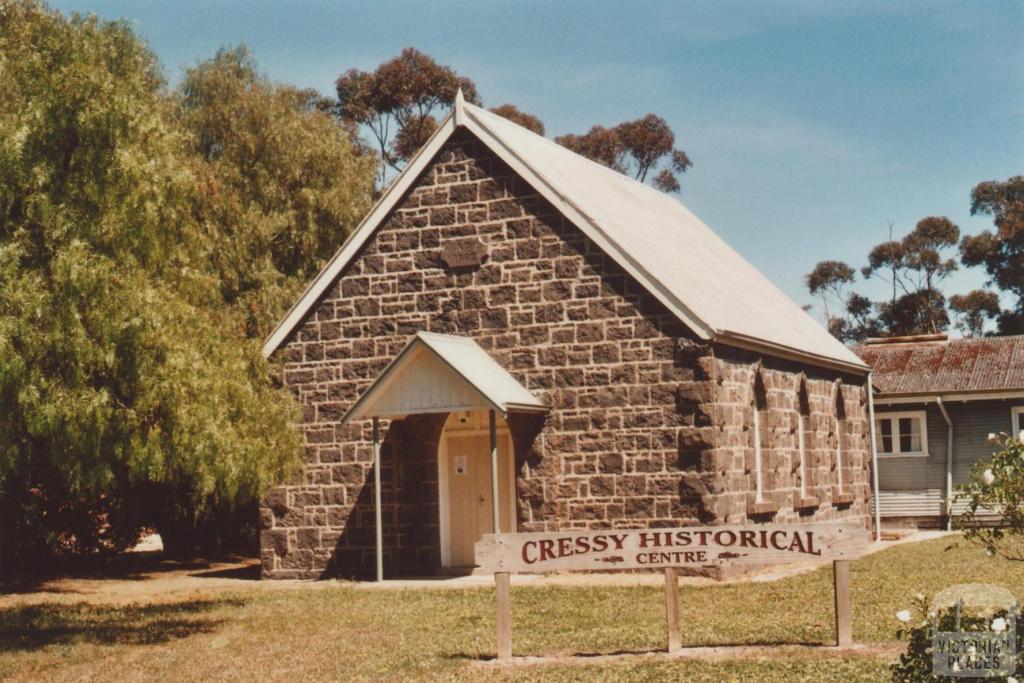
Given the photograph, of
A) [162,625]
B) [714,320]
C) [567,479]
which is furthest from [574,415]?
[162,625]

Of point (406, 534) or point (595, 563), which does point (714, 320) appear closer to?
point (406, 534)

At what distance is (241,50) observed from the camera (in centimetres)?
3656

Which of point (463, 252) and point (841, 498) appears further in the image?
point (841, 498)

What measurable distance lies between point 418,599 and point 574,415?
4252 mm

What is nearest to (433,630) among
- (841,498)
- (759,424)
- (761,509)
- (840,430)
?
(761,509)

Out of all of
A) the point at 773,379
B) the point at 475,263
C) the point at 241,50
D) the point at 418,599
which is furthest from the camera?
the point at 241,50

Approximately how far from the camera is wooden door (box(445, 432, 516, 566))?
2227 cm

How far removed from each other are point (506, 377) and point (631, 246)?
2.91 meters

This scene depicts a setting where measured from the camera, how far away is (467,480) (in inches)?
883

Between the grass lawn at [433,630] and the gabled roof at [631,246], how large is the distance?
4468mm

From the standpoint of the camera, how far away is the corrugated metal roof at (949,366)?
35.1 meters

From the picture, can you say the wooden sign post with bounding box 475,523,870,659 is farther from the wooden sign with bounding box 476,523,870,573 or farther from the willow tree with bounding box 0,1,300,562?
the willow tree with bounding box 0,1,300,562

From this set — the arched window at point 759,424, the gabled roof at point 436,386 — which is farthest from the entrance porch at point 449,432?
the arched window at point 759,424

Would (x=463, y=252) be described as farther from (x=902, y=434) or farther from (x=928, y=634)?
(x=902, y=434)
